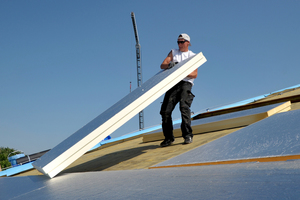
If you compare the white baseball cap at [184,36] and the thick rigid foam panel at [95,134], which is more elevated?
the white baseball cap at [184,36]

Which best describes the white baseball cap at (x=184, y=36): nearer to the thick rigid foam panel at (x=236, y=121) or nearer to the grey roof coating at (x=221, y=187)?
the thick rigid foam panel at (x=236, y=121)

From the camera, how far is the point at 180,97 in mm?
4012

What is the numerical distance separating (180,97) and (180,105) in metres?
0.15

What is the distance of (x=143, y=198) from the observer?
1.06 m

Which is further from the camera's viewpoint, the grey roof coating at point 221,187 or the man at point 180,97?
the man at point 180,97

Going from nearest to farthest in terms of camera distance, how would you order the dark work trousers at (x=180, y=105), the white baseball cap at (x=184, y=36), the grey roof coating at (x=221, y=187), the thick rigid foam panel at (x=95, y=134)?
1. the grey roof coating at (x=221, y=187)
2. the thick rigid foam panel at (x=95, y=134)
3. the dark work trousers at (x=180, y=105)
4. the white baseball cap at (x=184, y=36)

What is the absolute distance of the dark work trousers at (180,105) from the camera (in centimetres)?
391

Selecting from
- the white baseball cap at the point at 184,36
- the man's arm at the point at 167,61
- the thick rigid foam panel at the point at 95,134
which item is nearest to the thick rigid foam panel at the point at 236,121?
the man's arm at the point at 167,61

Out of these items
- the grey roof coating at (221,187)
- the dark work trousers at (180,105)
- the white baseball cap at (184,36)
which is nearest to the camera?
Result: the grey roof coating at (221,187)

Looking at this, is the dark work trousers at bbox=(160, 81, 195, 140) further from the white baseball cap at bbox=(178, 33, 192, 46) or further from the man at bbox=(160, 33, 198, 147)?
the white baseball cap at bbox=(178, 33, 192, 46)

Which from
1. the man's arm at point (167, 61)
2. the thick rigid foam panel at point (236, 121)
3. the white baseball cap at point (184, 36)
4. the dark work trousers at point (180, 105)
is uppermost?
the white baseball cap at point (184, 36)

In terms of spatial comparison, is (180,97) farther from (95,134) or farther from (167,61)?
(95,134)

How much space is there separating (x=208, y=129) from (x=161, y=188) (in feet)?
12.4

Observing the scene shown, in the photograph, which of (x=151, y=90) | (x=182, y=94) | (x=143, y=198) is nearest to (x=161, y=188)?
(x=143, y=198)
